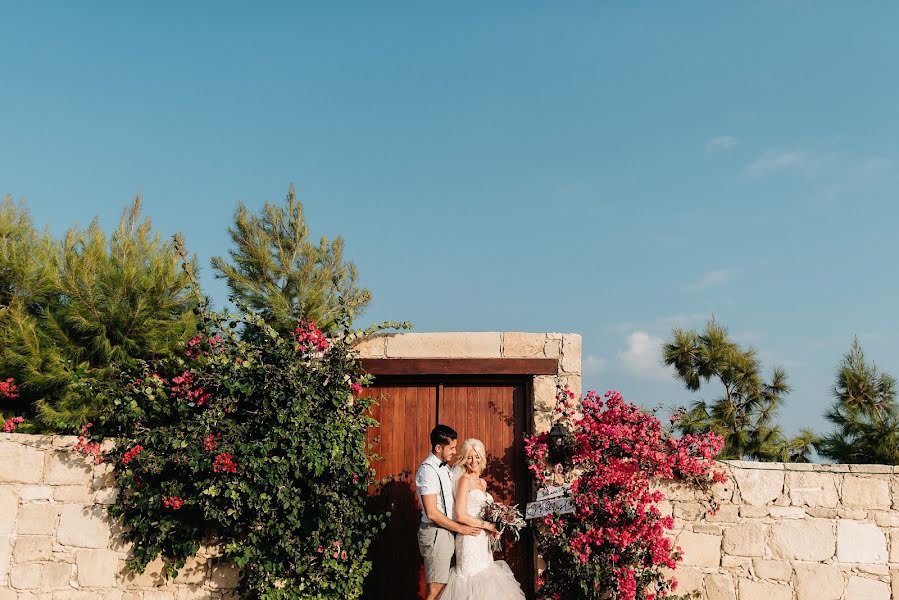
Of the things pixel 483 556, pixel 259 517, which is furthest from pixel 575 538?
pixel 259 517

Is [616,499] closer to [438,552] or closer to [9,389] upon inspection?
[438,552]

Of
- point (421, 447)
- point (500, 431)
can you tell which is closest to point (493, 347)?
point (500, 431)

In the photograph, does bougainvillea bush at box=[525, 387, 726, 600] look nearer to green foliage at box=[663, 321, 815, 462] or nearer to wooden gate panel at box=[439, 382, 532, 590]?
wooden gate panel at box=[439, 382, 532, 590]

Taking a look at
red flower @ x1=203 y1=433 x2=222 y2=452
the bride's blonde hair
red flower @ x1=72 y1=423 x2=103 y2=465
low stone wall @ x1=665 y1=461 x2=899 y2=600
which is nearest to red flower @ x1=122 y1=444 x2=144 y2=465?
red flower @ x1=72 y1=423 x2=103 y2=465

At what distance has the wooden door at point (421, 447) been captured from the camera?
6.52 metres

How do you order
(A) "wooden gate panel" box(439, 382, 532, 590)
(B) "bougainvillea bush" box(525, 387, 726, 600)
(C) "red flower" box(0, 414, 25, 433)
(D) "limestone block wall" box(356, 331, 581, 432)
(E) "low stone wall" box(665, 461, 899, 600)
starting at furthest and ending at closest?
(C) "red flower" box(0, 414, 25, 433) → (D) "limestone block wall" box(356, 331, 581, 432) → (A) "wooden gate panel" box(439, 382, 532, 590) → (E) "low stone wall" box(665, 461, 899, 600) → (B) "bougainvillea bush" box(525, 387, 726, 600)

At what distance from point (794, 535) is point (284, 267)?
664 cm

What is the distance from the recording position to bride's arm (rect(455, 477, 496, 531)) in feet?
17.4

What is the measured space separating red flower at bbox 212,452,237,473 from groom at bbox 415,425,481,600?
4.80 ft

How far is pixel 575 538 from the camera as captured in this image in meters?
5.93

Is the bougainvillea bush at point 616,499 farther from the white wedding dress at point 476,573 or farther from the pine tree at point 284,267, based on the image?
the pine tree at point 284,267

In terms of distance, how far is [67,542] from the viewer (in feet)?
20.2

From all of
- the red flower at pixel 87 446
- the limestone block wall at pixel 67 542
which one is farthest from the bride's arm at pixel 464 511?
the red flower at pixel 87 446

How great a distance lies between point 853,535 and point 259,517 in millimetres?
4724
